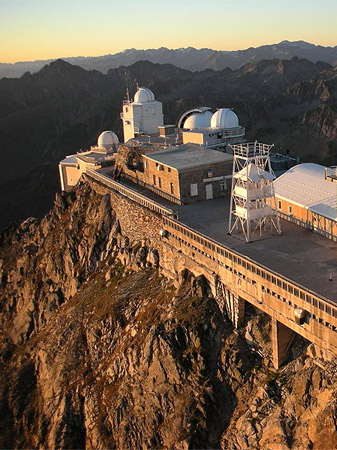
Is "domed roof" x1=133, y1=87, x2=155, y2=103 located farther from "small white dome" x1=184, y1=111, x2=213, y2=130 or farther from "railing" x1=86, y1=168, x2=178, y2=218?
"railing" x1=86, y1=168, x2=178, y2=218

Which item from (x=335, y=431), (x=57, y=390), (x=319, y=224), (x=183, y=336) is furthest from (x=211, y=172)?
(x=335, y=431)

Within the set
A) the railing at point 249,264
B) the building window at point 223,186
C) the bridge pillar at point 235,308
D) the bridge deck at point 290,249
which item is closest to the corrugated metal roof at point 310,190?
the bridge deck at point 290,249

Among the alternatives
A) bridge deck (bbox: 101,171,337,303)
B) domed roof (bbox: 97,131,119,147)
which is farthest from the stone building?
domed roof (bbox: 97,131,119,147)

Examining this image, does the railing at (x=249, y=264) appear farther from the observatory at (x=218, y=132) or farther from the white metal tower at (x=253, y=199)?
the observatory at (x=218, y=132)

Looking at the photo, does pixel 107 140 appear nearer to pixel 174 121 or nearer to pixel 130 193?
pixel 130 193

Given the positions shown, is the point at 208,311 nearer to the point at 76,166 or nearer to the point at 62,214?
the point at 62,214

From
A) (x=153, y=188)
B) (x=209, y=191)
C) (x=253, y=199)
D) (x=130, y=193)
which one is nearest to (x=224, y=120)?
(x=153, y=188)

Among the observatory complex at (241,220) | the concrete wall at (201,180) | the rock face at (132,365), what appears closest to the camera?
the rock face at (132,365)

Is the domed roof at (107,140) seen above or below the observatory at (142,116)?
below
